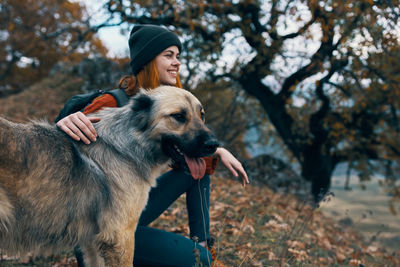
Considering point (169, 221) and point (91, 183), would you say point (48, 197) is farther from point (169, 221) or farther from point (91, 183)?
point (169, 221)

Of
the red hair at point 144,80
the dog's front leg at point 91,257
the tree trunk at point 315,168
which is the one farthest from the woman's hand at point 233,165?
the tree trunk at point 315,168

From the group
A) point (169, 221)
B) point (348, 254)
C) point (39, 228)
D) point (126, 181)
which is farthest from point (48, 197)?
point (348, 254)

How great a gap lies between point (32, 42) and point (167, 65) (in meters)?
23.0

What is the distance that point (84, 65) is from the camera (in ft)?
51.7

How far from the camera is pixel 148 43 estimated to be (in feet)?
9.59

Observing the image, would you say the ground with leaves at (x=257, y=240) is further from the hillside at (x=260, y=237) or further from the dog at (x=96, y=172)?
the dog at (x=96, y=172)

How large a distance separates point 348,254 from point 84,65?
14608mm

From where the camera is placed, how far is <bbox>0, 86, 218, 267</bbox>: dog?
1891 millimetres

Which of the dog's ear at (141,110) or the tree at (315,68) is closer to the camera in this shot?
the dog's ear at (141,110)

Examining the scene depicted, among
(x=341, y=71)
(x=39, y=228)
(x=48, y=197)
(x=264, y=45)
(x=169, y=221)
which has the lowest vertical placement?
(x=169, y=221)

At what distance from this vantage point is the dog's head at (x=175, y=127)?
7.98ft

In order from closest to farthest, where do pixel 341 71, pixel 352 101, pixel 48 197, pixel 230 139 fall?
pixel 48 197 → pixel 341 71 → pixel 352 101 → pixel 230 139

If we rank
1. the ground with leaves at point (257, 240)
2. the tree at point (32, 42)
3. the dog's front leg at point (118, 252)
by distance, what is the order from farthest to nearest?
the tree at point (32, 42) → the ground with leaves at point (257, 240) → the dog's front leg at point (118, 252)

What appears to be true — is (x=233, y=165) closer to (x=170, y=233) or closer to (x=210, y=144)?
(x=210, y=144)
